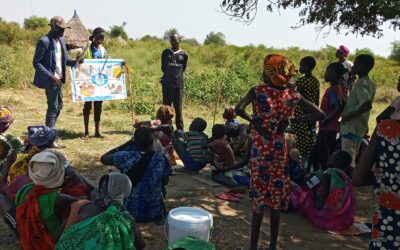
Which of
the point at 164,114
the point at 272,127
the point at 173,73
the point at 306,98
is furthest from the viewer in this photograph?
the point at 173,73

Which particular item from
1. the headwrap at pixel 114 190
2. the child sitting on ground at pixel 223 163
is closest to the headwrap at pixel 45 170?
the headwrap at pixel 114 190

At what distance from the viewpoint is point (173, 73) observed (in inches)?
326

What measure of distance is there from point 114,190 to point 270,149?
148cm

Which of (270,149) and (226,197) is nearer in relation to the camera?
(270,149)

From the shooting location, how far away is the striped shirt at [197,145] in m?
5.98

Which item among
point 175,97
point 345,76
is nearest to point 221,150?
point 345,76

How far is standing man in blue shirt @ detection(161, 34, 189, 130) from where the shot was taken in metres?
8.26

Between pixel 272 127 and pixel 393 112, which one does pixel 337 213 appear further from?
pixel 393 112

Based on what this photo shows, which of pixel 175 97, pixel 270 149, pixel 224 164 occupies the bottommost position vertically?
pixel 224 164

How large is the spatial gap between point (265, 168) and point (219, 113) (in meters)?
8.88

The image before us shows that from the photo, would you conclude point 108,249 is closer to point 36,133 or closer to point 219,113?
point 36,133

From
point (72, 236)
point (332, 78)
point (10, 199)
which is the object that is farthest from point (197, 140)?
point (72, 236)

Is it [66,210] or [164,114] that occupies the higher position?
[164,114]

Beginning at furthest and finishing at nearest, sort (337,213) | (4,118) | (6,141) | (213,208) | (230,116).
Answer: (230,116), (213,208), (337,213), (4,118), (6,141)
